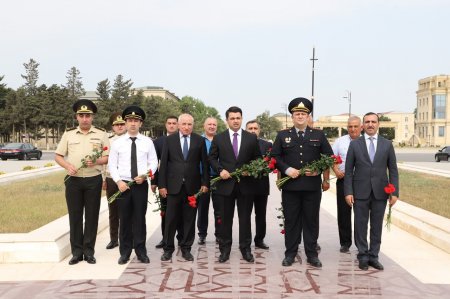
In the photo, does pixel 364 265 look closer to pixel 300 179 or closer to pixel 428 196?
pixel 300 179

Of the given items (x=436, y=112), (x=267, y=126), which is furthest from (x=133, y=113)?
(x=436, y=112)

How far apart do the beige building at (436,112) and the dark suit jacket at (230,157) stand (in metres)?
114

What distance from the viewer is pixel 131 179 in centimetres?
606

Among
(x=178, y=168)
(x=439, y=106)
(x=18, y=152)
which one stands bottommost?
Answer: (x=18, y=152)

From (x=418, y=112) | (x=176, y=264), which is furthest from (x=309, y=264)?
(x=418, y=112)

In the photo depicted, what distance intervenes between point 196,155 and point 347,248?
2.60 meters

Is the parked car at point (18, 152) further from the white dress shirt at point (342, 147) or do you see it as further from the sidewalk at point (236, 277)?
the white dress shirt at point (342, 147)

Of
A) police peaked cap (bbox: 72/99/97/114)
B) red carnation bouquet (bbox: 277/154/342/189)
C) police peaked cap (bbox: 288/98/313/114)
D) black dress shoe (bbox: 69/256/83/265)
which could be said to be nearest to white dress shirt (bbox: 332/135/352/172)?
red carnation bouquet (bbox: 277/154/342/189)

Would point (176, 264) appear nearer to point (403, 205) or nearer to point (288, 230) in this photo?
point (288, 230)

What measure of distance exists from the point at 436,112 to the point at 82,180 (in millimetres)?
123133

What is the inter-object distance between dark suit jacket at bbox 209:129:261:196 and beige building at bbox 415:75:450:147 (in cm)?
11392

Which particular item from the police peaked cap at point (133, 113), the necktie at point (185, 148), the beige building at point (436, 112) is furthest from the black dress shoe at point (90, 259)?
the beige building at point (436, 112)

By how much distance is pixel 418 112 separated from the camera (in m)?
125

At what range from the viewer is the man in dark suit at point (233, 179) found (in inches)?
242
